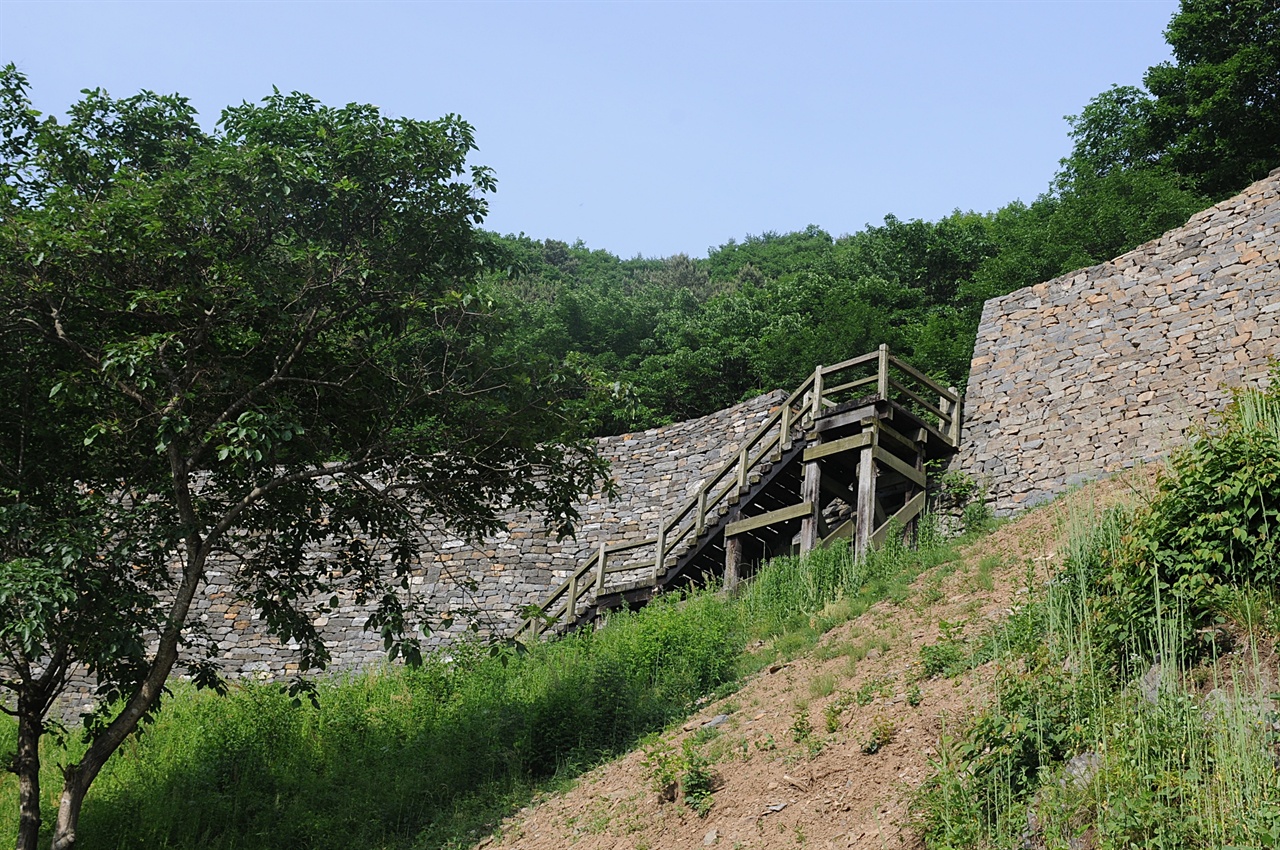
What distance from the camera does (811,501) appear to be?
15250 mm

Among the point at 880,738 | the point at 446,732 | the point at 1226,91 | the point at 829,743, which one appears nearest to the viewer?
the point at 880,738

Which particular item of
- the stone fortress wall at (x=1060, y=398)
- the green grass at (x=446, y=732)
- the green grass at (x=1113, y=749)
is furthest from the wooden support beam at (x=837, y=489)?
the green grass at (x=1113, y=749)

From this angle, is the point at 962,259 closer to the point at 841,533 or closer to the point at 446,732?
the point at 841,533

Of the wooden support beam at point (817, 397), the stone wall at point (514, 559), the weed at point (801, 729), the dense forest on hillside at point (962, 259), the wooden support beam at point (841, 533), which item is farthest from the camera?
the dense forest on hillside at point (962, 259)

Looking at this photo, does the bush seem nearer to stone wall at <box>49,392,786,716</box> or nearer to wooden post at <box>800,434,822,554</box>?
wooden post at <box>800,434,822,554</box>

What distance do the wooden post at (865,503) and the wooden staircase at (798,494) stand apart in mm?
18

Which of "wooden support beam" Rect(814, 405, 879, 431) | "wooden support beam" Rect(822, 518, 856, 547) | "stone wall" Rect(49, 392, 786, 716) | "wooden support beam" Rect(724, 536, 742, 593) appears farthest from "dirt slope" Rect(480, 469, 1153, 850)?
"stone wall" Rect(49, 392, 786, 716)

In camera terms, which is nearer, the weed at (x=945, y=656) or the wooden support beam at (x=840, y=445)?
the weed at (x=945, y=656)

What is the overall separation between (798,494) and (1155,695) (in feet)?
32.4

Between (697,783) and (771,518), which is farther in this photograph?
(771,518)

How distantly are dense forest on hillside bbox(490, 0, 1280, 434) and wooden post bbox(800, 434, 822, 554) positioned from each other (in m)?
8.08

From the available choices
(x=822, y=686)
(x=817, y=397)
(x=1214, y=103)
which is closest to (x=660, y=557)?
(x=817, y=397)

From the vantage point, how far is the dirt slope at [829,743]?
7.87 m

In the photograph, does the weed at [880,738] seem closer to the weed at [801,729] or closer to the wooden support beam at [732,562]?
the weed at [801,729]
